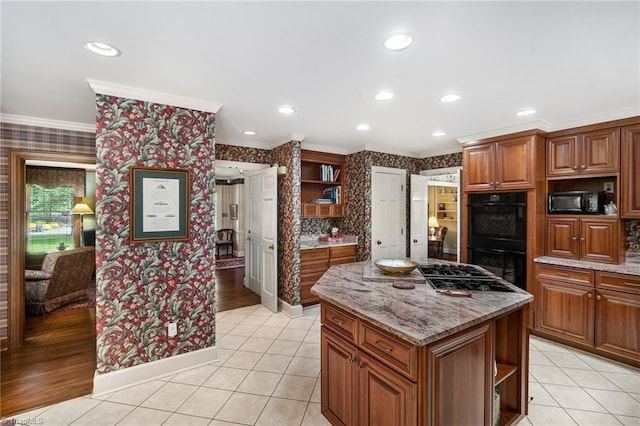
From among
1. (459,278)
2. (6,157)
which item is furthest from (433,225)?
(6,157)

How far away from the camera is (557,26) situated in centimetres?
153

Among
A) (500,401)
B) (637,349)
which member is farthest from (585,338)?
(500,401)

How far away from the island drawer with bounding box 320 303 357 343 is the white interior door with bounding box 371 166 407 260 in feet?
8.95

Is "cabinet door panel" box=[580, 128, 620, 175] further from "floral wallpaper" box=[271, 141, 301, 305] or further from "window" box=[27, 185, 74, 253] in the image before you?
"window" box=[27, 185, 74, 253]

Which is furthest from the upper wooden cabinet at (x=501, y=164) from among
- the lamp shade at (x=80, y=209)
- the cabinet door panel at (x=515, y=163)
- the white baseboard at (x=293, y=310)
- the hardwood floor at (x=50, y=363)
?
the lamp shade at (x=80, y=209)

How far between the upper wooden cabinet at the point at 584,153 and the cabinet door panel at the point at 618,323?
4.19 ft

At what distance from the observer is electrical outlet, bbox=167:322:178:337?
2508mm

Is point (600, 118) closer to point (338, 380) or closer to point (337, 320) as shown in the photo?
point (337, 320)

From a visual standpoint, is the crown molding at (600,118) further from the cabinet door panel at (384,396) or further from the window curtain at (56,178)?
the window curtain at (56,178)

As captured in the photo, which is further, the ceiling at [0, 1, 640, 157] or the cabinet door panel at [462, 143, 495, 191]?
the cabinet door panel at [462, 143, 495, 191]

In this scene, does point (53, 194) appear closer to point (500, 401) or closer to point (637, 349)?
point (500, 401)

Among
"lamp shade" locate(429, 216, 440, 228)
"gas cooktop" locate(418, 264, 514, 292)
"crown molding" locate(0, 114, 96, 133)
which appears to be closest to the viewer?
"gas cooktop" locate(418, 264, 514, 292)

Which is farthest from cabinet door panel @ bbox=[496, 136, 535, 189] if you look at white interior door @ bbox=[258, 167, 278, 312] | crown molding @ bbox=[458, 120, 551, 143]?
white interior door @ bbox=[258, 167, 278, 312]

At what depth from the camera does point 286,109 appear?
285 cm
